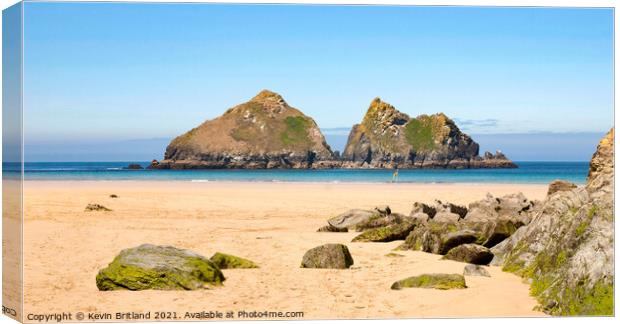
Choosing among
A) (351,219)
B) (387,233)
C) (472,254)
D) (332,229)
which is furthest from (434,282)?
(351,219)

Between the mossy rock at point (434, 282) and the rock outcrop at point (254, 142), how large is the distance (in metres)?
52.8

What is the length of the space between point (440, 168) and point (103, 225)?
56.4 m

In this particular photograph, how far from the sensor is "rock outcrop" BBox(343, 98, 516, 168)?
68.2 m

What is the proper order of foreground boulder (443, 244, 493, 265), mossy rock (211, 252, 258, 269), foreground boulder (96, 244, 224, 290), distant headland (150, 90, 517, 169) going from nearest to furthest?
foreground boulder (96, 244, 224, 290) → mossy rock (211, 252, 258, 269) → foreground boulder (443, 244, 493, 265) → distant headland (150, 90, 517, 169)

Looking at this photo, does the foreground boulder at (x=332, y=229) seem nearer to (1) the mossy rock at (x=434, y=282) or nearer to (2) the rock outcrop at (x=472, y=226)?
(2) the rock outcrop at (x=472, y=226)

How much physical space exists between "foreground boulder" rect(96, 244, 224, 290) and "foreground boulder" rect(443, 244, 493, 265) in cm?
437

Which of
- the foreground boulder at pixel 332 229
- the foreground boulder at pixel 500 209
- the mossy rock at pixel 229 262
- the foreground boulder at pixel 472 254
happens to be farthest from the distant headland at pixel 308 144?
the mossy rock at pixel 229 262

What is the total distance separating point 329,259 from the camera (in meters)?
12.2

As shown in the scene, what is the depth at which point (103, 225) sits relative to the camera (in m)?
18.3

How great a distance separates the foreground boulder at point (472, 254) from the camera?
12643 millimetres

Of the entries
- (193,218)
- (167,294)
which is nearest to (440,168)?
(193,218)

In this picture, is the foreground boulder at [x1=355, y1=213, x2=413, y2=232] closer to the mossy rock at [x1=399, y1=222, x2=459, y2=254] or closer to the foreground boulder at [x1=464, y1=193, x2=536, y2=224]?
the foreground boulder at [x1=464, y1=193, x2=536, y2=224]

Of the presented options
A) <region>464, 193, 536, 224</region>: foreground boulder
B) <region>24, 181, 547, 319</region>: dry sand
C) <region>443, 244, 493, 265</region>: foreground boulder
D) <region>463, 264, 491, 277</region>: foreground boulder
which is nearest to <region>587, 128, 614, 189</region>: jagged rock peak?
<region>24, 181, 547, 319</region>: dry sand

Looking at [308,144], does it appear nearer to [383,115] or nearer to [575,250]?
[383,115]
